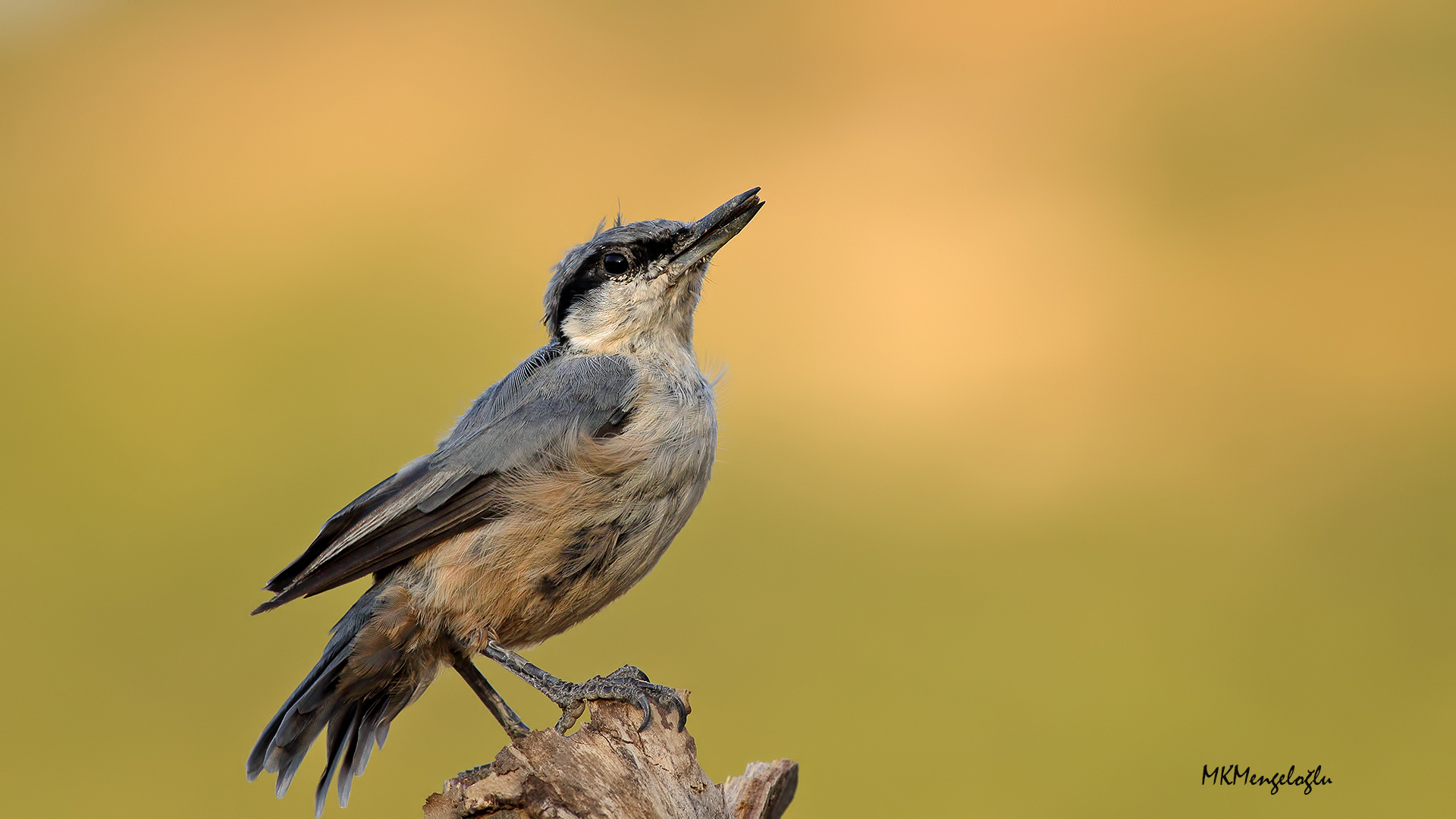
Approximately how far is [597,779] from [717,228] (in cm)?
223

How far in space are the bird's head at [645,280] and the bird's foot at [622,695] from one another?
1.38m

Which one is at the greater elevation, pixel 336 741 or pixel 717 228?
pixel 717 228

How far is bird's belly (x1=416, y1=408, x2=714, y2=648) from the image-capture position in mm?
3938

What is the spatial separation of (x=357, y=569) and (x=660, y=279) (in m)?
1.65

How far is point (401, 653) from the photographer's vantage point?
159 inches

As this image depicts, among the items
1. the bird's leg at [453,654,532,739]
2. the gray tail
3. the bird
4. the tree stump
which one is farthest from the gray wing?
the tree stump

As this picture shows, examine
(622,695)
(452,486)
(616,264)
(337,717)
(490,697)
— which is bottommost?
(622,695)

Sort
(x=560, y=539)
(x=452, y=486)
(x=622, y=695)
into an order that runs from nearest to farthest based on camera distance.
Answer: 1. (x=622, y=695)
2. (x=560, y=539)
3. (x=452, y=486)

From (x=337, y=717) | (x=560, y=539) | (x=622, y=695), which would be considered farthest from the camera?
(x=337, y=717)

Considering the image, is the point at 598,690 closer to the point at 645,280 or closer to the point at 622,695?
the point at 622,695

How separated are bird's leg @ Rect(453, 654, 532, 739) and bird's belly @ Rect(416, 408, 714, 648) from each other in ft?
0.94

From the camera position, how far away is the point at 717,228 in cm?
451

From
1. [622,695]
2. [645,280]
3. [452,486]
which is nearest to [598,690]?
[622,695]

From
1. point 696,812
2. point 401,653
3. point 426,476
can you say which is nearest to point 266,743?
point 401,653
